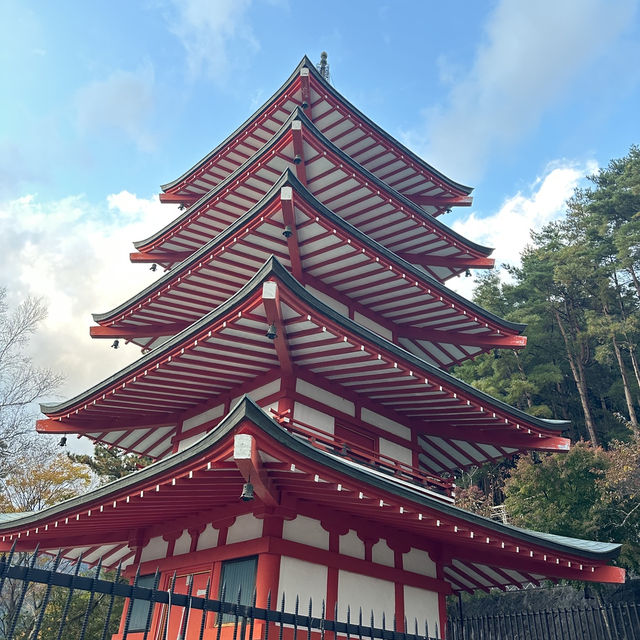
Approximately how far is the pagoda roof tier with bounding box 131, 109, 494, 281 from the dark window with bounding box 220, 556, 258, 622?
831 cm

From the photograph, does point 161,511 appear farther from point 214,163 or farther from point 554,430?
point 214,163

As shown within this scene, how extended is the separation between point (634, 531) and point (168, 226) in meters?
16.5

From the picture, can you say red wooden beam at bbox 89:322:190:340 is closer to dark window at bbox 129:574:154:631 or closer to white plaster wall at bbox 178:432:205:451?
white plaster wall at bbox 178:432:205:451

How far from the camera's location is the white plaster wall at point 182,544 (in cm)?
1094

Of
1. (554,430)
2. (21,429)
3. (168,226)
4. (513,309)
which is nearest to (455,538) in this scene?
(554,430)

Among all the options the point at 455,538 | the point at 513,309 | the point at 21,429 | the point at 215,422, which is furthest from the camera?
the point at 513,309

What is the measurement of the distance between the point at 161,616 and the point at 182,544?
1.32m

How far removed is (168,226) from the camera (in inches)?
591

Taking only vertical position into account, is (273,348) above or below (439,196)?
below

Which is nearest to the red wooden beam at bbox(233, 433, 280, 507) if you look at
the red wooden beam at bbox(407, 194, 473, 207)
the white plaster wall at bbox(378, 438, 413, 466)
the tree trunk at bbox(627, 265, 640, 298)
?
the white plaster wall at bbox(378, 438, 413, 466)

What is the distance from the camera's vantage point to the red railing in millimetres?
9903

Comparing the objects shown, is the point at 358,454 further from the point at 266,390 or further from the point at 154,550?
the point at 154,550

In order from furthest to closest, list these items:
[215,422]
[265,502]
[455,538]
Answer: [215,422] < [455,538] < [265,502]

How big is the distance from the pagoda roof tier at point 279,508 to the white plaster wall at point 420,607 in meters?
0.44
